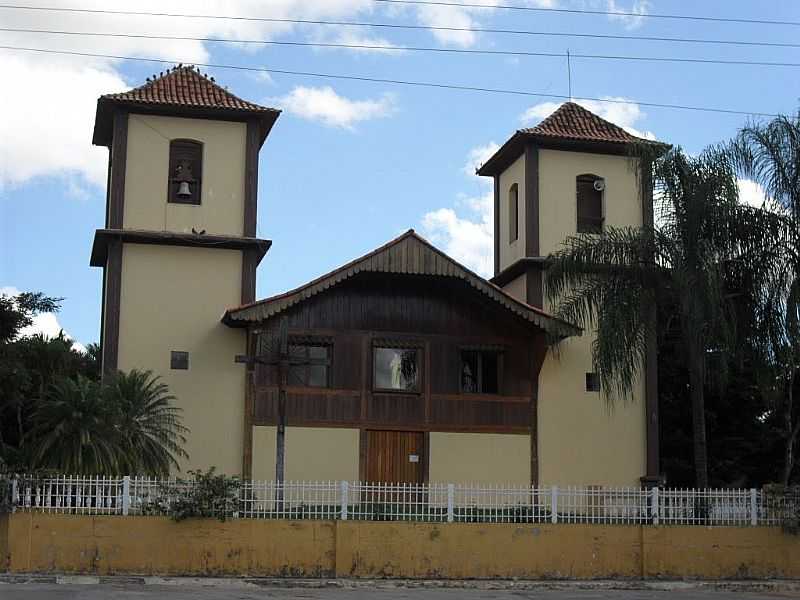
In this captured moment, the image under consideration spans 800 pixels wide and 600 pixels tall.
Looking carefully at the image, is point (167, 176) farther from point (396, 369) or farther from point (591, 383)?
point (591, 383)

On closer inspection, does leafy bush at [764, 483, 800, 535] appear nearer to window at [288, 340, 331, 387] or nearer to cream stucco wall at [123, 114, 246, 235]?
window at [288, 340, 331, 387]

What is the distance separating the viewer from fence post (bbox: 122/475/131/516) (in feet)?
62.7

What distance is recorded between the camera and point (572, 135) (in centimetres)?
2955

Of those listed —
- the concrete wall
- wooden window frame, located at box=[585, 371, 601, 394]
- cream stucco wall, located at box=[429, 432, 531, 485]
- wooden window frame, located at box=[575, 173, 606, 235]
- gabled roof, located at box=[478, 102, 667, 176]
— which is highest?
gabled roof, located at box=[478, 102, 667, 176]

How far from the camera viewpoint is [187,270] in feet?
89.9

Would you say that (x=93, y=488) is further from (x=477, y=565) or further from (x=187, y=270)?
(x=187, y=270)

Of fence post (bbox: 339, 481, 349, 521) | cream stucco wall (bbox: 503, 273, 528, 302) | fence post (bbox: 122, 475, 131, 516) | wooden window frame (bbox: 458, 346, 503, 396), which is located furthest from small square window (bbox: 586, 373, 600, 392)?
fence post (bbox: 122, 475, 131, 516)

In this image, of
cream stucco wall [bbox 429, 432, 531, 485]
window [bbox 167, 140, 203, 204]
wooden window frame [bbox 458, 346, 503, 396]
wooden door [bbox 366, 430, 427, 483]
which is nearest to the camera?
wooden door [bbox 366, 430, 427, 483]

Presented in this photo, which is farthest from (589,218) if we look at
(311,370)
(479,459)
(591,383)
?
(311,370)

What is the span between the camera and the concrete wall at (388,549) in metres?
18.8

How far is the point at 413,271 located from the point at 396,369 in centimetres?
248

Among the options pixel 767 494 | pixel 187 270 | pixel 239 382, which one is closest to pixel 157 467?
pixel 239 382

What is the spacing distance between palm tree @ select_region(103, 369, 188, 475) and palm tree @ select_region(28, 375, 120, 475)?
1.54 feet

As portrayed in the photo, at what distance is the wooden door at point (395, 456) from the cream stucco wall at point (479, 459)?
0.32m
